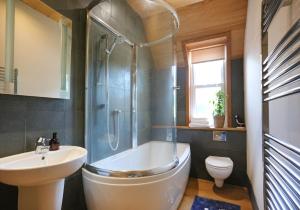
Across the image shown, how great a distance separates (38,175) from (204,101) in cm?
293

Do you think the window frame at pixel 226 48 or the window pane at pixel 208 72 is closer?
the window frame at pixel 226 48

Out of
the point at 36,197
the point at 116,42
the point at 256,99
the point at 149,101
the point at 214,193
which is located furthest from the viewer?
the point at 149,101

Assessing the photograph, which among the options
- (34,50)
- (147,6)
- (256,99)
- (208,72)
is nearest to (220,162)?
(256,99)

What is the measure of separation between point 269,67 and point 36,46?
1.73 metres

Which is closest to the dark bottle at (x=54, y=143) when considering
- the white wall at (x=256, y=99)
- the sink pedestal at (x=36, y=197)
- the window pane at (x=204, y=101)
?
the sink pedestal at (x=36, y=197)

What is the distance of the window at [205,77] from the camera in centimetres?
302

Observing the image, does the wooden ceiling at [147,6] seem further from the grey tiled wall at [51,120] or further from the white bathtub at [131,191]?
the white bathtub at [131,191]

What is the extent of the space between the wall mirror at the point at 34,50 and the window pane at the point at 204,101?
96.2 inches

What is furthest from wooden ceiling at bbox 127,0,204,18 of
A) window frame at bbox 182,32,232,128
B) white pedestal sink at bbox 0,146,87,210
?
white pedestal sink at bbox 0,146,87,210

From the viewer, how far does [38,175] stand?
3.02ft

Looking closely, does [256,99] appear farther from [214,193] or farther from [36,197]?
[36,197]

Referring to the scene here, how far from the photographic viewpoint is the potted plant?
2.87 meters

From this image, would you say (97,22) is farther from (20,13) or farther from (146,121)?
(146,121)

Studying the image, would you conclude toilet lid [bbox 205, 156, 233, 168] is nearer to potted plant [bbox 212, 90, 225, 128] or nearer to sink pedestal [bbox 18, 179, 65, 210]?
potted plant [bbox 212, 90, 225, 128]
